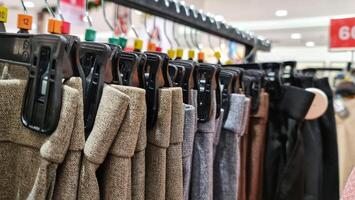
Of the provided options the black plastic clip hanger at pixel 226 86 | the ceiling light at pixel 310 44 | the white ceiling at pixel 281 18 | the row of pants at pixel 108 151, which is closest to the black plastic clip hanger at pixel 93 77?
the row of pants at pixel 108 151

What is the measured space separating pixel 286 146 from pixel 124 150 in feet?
1.96

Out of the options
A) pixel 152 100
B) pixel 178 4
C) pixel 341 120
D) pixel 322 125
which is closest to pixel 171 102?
pixel 152 100

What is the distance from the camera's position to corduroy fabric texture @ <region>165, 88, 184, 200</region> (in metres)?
0.49

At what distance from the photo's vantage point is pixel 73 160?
392 mm

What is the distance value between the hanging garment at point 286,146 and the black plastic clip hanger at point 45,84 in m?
0.59

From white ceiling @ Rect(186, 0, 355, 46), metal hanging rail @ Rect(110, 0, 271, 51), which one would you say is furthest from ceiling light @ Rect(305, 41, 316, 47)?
metal hanging rail @ Rect(110, 0, 271, 51)

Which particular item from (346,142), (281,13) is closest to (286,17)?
(281,13)

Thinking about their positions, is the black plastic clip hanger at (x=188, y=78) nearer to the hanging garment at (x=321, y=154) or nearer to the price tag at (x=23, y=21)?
the price tag at (x=23, y=21)

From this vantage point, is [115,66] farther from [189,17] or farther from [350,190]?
[189,17]

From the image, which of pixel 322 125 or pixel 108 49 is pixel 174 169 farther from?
pixel 322 125

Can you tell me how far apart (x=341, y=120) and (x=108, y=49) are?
3.41 feet

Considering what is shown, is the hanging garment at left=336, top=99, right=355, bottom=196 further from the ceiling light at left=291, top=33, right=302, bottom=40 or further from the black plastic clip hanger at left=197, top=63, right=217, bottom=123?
the ceiling light at left=291, top=33, right=302, bottom=40

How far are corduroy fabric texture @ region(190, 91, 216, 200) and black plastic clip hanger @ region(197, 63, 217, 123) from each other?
12mm

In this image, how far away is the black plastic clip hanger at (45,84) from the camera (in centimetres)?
39
